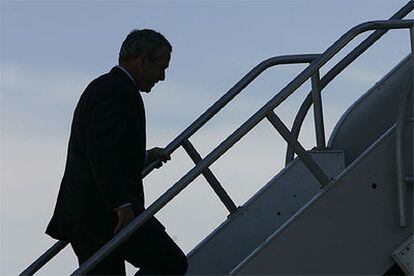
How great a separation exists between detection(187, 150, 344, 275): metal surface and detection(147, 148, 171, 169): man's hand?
0.62 m

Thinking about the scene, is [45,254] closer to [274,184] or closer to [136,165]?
[136,165]

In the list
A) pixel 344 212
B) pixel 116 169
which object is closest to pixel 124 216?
pixel 116 169

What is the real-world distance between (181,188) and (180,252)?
339 mm

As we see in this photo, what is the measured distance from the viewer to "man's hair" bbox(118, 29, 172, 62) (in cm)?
495

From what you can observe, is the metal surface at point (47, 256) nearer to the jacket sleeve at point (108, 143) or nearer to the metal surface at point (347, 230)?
the jacket sleeve at point (108, 143)

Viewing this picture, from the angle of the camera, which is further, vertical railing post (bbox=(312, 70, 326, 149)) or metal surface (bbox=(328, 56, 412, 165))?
vertical railing post (bbox=(312, 70, 326, 149))

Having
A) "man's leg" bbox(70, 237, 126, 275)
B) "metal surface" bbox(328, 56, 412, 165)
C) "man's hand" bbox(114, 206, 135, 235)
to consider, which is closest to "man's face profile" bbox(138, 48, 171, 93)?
"man's hand" bbox(114, 206, 135, 235)

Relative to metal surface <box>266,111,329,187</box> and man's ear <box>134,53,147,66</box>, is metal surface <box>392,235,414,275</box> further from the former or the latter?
man's ear <box>134,53,147,66</box>

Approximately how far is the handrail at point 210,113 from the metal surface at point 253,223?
0.42ft

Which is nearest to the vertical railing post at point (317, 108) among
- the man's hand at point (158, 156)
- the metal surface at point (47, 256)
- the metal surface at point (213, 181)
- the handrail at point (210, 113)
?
the handrail at point (210, 113)

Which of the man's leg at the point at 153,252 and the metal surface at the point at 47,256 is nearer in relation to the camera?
the man's leg at the point at 153,252

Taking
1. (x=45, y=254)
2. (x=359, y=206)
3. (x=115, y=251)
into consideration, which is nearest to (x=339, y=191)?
(x=359, y=206)

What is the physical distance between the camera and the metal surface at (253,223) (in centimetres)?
603

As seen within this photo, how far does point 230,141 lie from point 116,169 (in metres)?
0.52
